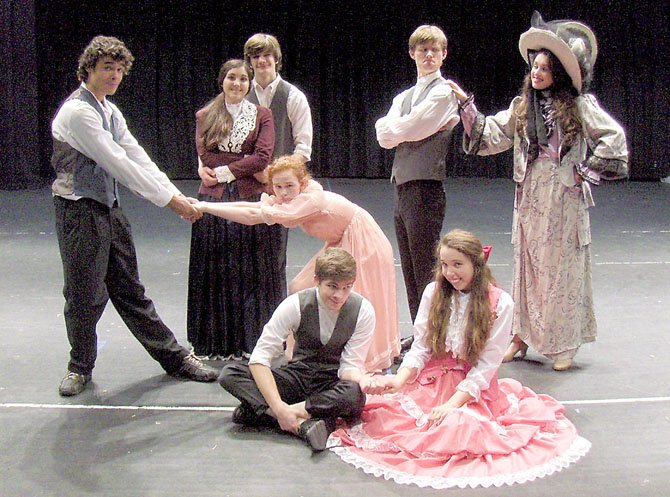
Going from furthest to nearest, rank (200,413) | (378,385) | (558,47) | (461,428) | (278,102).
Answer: (278,102) → (558,47) → (200,413) → (378,385) → (461,428)

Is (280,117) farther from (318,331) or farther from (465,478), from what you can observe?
(465,478)

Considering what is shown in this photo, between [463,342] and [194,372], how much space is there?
45.4 inches

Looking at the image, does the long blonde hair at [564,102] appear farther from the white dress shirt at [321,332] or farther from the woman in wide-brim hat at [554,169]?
the white dress shirt at [321,332]

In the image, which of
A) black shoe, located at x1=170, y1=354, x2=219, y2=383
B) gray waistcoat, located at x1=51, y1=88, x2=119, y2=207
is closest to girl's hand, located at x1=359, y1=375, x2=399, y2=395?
black shoe, located at x1=170, y1=354, x2=219, y2=383

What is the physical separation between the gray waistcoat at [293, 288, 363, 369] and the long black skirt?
2.58 ft

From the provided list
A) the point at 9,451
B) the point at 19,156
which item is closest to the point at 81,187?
the point at 9,451

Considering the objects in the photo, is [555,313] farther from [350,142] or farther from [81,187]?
[350,142]

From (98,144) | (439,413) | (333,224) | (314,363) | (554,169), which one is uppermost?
(98,144)

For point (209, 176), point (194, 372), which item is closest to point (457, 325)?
point (194, 372)

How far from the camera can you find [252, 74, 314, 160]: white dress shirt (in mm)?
3783

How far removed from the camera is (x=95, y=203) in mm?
3100

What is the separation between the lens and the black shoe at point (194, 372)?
11.0 feet

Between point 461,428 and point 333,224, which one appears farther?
point 333,224

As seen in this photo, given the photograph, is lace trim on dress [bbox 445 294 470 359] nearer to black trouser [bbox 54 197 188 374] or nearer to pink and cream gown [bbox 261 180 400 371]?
pink and cream gown [bbox 261 180 400 371]
